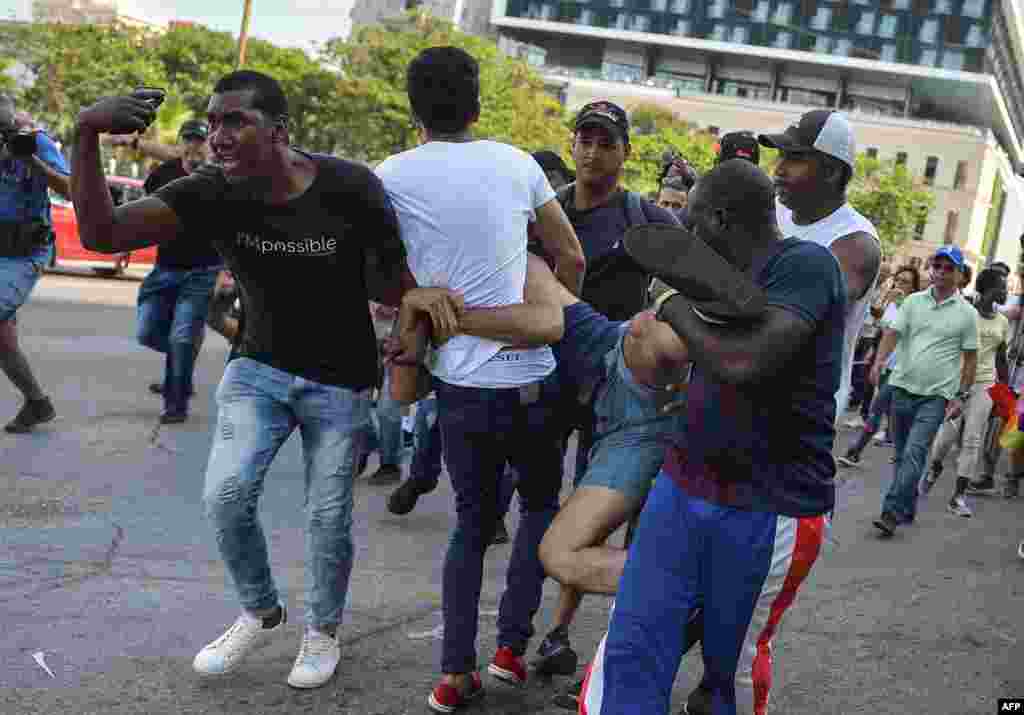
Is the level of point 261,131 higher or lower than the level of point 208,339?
higher

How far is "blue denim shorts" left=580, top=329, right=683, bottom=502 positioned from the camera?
3875mm

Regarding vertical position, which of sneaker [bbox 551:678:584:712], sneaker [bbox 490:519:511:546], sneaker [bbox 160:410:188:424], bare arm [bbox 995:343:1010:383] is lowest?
sneaker [bbox 160:410:188:424]

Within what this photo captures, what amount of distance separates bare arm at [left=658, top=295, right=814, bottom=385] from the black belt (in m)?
5.79

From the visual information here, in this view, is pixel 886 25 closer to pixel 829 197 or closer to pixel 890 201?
pixel 890 201

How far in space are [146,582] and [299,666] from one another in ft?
4.26

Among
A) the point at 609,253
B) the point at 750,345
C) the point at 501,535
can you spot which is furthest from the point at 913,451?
the point at 750,345

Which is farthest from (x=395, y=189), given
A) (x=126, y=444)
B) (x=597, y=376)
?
(x=126, y=444)

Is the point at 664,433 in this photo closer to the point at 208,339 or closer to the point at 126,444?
the point at 126,444

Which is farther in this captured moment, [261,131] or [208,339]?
[208,339]

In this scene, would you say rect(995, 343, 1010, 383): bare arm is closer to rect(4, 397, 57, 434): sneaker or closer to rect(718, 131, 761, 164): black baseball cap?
rect(718, 131, 761, 164): black baseball cap

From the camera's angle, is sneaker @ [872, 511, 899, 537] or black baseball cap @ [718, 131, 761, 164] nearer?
black baseball cap @ [718, 131, 761, 164]

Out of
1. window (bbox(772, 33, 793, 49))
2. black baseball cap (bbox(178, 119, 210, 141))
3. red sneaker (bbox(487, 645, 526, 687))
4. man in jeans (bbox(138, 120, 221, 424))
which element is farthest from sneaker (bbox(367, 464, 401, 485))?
window (bbox(772, 33, 793, 49))

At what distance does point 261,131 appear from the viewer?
3965 millimetres

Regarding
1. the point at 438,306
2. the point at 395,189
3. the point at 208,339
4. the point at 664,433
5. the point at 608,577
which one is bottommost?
the point at 208,339
